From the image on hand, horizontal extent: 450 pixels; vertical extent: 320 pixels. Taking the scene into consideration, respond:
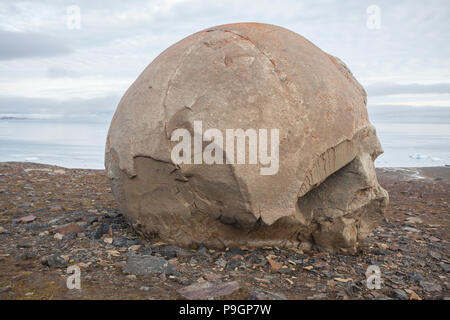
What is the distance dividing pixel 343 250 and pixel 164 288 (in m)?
2.29

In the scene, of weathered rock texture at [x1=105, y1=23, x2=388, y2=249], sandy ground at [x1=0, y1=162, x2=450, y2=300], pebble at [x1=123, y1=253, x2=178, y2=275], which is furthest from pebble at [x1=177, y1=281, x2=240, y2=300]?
weathered rock texture at [x1=105, y1=23, x2=388, y2=249]

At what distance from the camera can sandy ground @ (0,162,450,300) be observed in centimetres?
327

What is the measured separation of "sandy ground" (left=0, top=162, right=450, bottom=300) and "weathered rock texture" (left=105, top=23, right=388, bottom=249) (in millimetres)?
286

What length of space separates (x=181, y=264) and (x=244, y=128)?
5.06ft

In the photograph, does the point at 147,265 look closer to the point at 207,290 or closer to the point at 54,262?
the point at 207,290

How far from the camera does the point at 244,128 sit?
12.0 ft

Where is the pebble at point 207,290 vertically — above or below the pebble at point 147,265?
below

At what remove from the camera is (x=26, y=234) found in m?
4.65

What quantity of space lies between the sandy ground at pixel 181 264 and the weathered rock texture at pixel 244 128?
0.29m

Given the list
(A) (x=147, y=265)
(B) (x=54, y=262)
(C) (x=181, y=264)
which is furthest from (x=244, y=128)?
(B) (x=54, y=262)

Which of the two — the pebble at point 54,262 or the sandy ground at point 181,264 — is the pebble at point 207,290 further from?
the pebble at point 54,262

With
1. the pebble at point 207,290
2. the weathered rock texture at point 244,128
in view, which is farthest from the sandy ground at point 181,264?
the weathered rock texture at point 244,128

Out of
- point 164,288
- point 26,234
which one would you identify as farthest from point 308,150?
point 26,234

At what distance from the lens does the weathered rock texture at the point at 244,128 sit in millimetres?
3709
